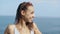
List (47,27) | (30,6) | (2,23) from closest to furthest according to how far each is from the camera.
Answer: (30,6), (2,23), (47,27)

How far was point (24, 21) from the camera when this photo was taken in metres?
1.00

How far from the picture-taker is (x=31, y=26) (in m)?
1.00

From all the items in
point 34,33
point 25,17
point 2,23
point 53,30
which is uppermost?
point 25,17

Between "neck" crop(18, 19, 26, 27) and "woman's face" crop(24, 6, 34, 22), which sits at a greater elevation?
"woman's face" crop(24, 6, 34, 22)

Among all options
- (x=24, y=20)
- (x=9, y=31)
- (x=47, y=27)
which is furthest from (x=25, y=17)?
(x=47, y=27)

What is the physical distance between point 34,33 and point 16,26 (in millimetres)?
116

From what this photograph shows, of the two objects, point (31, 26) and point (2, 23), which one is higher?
point (31, 26)

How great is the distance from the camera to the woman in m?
0.97

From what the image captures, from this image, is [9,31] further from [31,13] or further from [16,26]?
[31,13]

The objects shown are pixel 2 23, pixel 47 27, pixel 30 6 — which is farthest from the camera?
pixel 47 27

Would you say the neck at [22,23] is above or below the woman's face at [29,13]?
below

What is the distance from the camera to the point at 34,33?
103cm

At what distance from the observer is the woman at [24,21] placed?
38.2 inches

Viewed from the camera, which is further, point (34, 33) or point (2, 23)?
point (2, 23)
